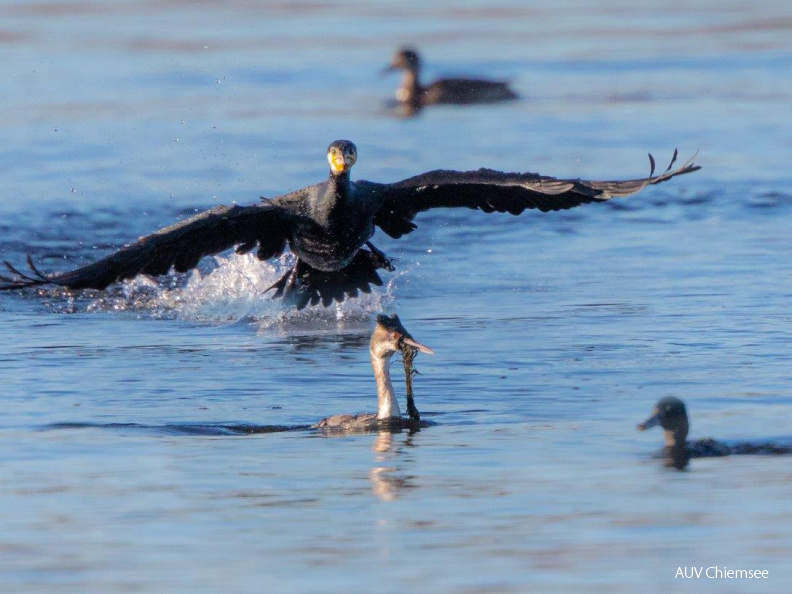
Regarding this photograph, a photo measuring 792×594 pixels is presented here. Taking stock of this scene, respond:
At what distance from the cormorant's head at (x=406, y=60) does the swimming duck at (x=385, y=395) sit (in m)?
14.1

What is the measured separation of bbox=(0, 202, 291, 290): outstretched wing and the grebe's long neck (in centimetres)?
120

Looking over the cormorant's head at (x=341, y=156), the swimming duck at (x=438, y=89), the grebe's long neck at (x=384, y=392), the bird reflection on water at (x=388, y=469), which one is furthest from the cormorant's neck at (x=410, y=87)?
the bird reflection on water at (x=388, y=469)

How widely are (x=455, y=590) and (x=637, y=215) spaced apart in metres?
9.07

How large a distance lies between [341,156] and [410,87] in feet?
41.6

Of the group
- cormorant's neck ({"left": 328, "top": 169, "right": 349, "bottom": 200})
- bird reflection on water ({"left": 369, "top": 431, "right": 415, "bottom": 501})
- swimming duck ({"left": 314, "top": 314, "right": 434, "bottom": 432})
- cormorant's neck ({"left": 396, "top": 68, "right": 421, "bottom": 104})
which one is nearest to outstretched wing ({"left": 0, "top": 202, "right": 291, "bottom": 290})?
cormorant's neck ({"left": 328, "top": 169, "right": 349, "bottom": 200})

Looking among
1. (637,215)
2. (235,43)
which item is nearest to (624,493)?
(637,215)

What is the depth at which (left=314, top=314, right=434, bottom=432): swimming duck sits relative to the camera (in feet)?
25.3

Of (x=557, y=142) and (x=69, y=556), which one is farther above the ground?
(x=557, y=142)

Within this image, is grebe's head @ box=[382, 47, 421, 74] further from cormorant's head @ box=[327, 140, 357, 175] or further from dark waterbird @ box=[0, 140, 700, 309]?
cormorant's head @ box=[327, 140, 357, 175]

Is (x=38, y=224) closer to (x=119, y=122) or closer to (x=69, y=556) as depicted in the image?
(x=119, y=122)

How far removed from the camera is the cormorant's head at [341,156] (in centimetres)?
931

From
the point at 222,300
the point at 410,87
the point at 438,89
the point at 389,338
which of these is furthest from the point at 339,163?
the point at 410,87

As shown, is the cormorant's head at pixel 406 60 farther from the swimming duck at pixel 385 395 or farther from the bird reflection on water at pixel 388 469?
the bird reflection on water at pixel 388 469

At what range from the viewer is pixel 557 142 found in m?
17.5
